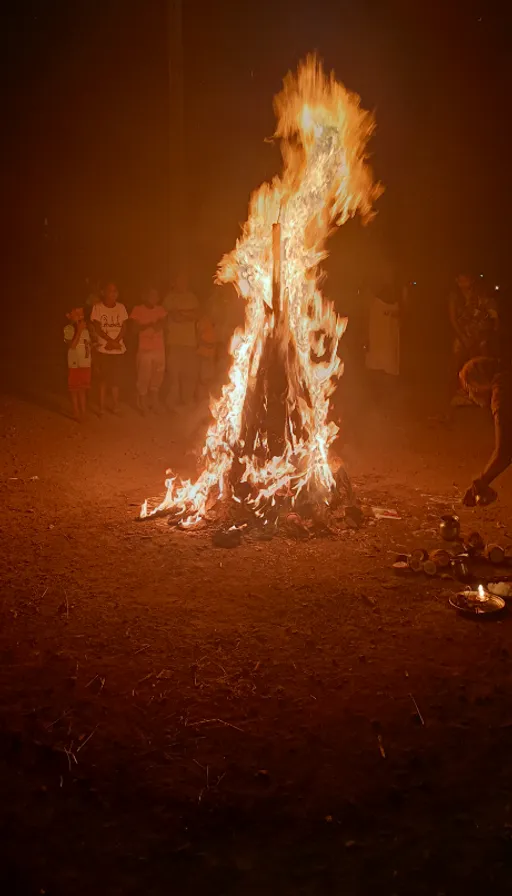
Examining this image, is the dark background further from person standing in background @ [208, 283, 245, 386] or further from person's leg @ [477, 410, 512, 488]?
person's leg @ [477, 410, 512, 488]

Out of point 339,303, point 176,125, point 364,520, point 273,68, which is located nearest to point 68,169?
point 273,68

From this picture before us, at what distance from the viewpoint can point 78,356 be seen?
40.5 ft

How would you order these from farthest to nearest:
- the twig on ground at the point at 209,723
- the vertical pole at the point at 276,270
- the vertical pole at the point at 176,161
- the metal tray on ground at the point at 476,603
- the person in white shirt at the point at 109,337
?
the vertical pole at the point at 176,161
the person in white shirt at the point at 109,337
the vertical pole at the point at 276,270
the metal tray on ground at the point at 476,603
the twig on ground at the point at 209,723

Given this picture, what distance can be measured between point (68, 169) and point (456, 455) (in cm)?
1600

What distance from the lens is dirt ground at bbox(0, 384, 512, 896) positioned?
346 cm

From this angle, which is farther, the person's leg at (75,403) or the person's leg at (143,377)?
the person's leg at (143,377)

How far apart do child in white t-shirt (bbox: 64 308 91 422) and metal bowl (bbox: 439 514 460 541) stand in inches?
270

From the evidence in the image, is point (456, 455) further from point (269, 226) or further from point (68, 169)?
point (68, 169)

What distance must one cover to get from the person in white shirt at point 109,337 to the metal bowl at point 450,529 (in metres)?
6.76

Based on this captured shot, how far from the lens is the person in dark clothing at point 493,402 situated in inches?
325

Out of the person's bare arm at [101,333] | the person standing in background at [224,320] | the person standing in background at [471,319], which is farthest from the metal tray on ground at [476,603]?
the person's bare arm at [101,333]

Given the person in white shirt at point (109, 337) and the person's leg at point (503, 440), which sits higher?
the person in white shirt at point (109, 337)

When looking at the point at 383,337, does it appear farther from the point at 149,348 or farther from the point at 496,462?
the point at 496,462

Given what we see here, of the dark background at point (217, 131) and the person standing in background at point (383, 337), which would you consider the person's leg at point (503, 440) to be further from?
the dark background at point (217, 131)
